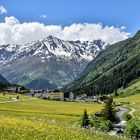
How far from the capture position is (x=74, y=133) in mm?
22141

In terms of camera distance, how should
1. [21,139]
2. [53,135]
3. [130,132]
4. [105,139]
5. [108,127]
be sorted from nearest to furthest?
[21,139] < [53,135] < [105,139] < [130,132] < [108,127]

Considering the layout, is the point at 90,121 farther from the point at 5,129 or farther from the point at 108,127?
the point at 5,129

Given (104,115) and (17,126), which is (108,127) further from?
(17,126)

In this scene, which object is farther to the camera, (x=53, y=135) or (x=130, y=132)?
(x=130, y=132)

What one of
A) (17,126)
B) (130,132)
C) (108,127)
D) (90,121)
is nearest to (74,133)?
(17,126)

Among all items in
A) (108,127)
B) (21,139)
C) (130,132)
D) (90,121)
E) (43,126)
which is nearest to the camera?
(21,139)

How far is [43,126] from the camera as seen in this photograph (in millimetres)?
23750

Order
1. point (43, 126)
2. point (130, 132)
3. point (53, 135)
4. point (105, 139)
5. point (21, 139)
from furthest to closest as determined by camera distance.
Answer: point (130, 132)
point (43, 126)
point (105, 139)
point (53, 135)
point (21, 139)

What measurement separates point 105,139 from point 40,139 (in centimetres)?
398

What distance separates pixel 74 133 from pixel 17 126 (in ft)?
9.97

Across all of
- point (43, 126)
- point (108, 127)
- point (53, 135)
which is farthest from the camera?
point (108, 127)

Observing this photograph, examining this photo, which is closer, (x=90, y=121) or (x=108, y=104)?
(x=90, y=121)

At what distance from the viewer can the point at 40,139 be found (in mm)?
19266

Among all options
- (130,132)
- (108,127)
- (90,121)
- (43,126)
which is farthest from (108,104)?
(43,126)
